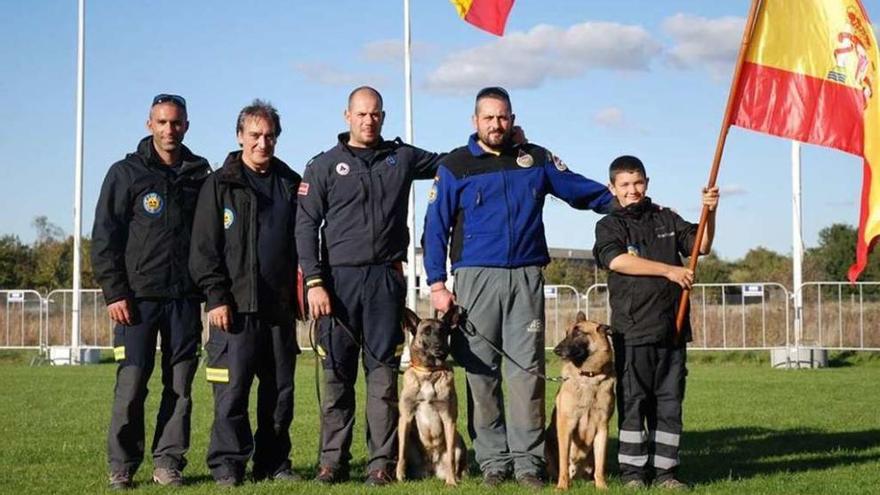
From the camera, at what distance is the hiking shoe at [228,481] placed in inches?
281

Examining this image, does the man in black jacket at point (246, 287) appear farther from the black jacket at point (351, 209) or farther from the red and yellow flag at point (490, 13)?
the red and yellow flag at point (490, 13)

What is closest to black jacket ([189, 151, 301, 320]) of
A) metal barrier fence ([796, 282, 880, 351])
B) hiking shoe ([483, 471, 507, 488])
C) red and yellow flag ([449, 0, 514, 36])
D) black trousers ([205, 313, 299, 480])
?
black trousers ([205, 313, 299, 480])

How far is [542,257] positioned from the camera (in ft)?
24.3

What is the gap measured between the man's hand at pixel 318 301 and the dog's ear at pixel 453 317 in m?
0.76

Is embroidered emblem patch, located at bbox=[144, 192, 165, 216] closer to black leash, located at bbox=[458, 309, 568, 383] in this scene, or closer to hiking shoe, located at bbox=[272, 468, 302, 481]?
hiking shoe, located at bbox=[272, 468, 302, 481]

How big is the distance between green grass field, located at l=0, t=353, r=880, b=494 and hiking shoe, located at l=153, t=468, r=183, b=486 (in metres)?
0.10

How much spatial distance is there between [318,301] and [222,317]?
2.03 ft

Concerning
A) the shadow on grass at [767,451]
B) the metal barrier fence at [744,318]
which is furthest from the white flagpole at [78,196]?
the shadow on grass at [767,451]

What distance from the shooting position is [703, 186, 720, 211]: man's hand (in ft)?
22.9

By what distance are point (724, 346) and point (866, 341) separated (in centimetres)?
267

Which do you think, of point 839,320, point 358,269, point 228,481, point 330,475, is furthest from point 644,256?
point 839,320

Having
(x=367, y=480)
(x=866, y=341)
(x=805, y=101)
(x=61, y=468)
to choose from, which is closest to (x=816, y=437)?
(x=805, y=101)

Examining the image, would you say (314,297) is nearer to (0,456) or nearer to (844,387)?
(0,456)

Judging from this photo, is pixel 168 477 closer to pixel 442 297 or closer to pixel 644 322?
pixel 442 297
